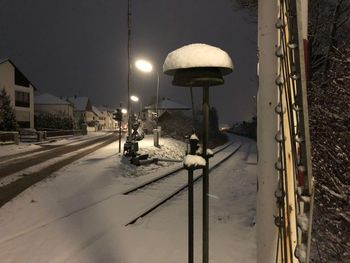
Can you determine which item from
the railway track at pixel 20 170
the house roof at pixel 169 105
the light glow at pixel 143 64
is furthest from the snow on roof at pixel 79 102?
the light glow at pixel 143 64

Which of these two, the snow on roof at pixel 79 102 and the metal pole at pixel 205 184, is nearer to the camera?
the metal pole at pixel 205 184

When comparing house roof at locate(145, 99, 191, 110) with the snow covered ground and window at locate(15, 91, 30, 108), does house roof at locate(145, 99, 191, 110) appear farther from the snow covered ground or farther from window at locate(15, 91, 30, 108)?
the snow covered ground

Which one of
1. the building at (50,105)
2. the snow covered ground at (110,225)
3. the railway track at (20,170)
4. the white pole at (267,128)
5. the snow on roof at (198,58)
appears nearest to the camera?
the white pole at (267,128)

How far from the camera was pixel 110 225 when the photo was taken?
24.1 ft

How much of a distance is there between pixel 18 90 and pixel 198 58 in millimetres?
49083

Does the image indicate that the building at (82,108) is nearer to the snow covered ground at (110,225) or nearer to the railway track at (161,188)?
the railway track at (161,188)

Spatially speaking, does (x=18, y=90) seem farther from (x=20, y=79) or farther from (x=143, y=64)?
(x=143, y=64)

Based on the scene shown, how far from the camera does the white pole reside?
1.74 m

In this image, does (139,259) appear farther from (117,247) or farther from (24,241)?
(24,241)

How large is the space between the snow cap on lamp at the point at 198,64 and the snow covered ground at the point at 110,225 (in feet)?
11.0

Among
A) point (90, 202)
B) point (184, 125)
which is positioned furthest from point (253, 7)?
point (184, 125)

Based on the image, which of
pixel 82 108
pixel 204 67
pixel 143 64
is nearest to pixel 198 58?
pixel 204 67

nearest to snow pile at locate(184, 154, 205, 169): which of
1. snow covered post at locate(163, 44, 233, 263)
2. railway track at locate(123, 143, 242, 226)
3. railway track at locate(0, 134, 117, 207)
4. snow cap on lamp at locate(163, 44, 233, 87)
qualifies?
snow covered post at locate(163, 44, 233, 263)

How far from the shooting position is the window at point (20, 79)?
1818 inches
